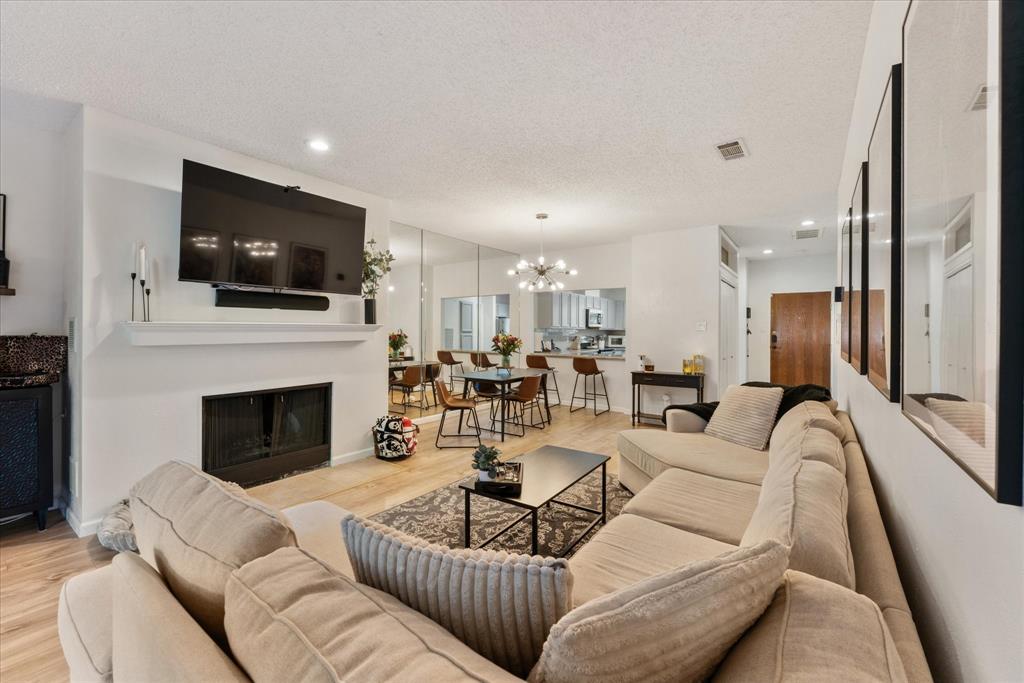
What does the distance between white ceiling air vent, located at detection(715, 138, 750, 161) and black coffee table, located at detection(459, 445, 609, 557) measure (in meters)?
2.37

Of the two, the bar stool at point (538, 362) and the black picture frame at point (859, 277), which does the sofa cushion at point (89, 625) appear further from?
the bar stool at point (538, 362)

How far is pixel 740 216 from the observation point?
5.05 metres

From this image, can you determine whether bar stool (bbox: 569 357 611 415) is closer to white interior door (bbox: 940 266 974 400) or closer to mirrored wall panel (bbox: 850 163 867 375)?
mirrored wall panel (bbox: 850 163 867 375)

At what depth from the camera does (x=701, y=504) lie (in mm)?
2047

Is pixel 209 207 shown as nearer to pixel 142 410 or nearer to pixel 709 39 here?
pixel 142 410

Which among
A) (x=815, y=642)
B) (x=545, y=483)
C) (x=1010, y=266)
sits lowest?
(x=545, y=483)

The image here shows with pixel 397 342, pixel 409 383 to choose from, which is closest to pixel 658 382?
pixel 409 383

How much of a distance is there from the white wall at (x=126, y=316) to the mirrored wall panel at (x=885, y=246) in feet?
12.6

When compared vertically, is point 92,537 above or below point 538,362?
below

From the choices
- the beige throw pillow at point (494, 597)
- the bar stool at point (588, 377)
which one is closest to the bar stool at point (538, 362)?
the bar stool at point (588, 377)

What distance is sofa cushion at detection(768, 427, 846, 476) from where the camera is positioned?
1567 millimetres

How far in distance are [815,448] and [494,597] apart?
4.83 feet

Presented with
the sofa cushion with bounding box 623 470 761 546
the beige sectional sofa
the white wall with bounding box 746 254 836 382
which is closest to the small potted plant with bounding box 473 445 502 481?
the sofa cushion with bounding box 623 470 761 546

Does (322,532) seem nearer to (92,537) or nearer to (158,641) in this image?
(158,641)
